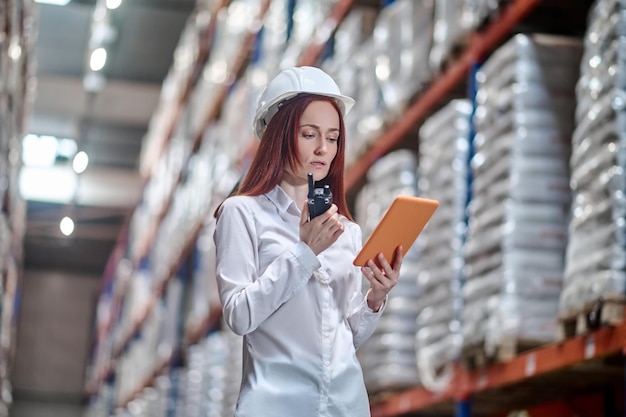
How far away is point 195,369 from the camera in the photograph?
11164 millimetres

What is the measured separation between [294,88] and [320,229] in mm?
326

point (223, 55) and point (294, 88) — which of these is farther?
point (223, 55)

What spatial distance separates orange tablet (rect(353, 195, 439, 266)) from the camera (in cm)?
225

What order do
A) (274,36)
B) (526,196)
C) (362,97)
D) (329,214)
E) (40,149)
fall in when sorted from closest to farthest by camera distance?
(329,214) → (526,196) → (362,97) → (274,36) → (40,149)

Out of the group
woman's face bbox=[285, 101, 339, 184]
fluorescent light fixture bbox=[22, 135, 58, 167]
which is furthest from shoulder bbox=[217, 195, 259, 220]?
fluorescent light fixture bbox=[22, 135, 58, 167]

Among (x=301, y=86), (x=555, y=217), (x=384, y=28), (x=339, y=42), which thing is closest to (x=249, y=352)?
(x=301, y=86)

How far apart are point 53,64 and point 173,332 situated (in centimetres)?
640

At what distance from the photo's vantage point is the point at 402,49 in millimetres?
5922

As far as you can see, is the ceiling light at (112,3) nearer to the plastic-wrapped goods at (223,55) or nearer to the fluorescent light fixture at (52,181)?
the plastic-wrapped goods at (223,55)

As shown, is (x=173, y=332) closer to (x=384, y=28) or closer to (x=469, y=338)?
(x=384, y=28)

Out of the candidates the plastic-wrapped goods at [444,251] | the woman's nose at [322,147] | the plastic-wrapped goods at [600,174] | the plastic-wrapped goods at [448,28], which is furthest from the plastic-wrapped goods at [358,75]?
the woman's nose at [322,147]

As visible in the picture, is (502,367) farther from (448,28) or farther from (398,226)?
(398,226)

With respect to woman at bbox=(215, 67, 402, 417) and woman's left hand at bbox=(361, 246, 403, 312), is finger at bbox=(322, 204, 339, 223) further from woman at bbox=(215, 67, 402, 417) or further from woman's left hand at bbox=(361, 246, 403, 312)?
woman's left hand at bbox=(361, 246, 403, 312)

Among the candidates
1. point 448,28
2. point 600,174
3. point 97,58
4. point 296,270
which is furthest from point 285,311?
point 97,58
